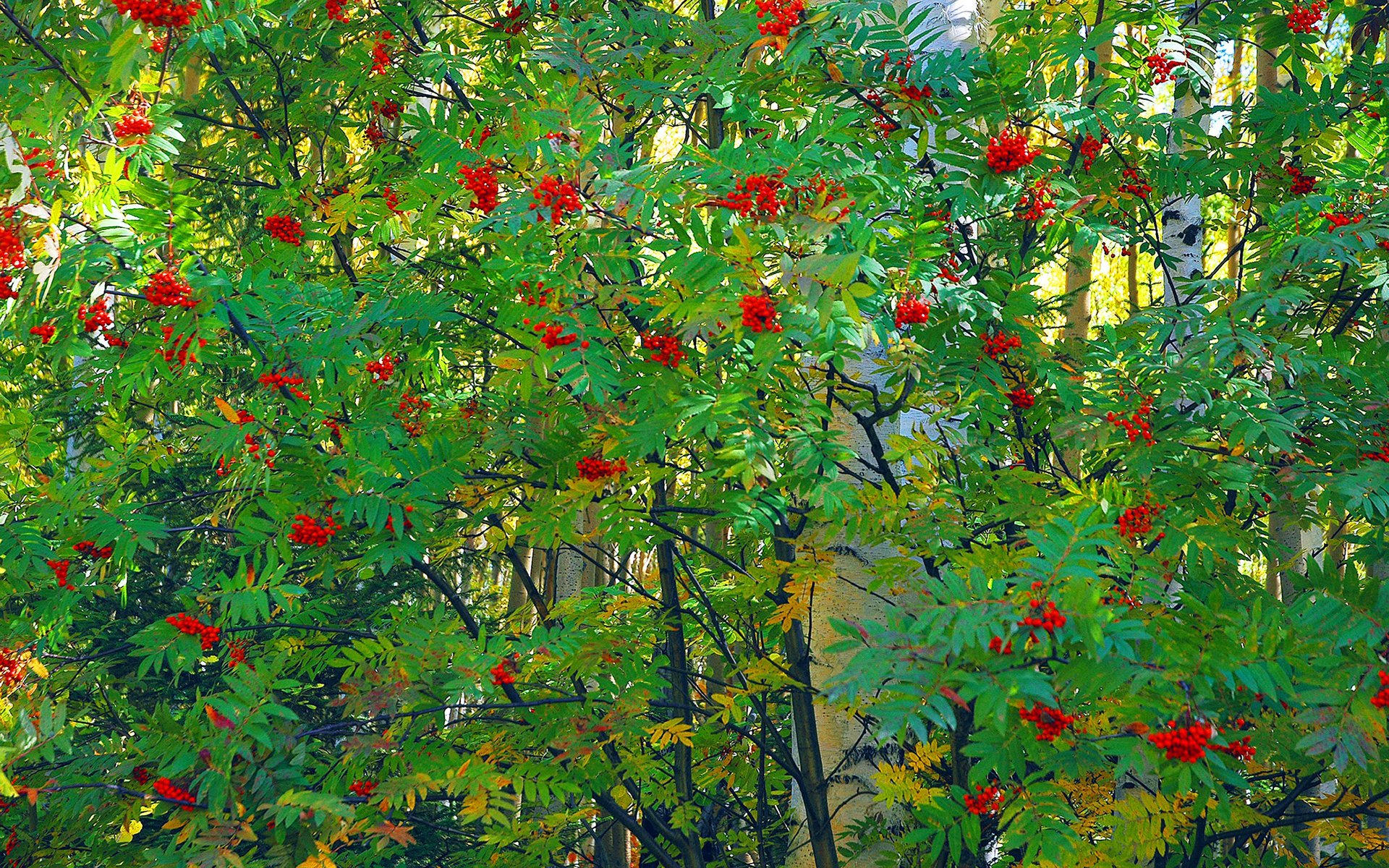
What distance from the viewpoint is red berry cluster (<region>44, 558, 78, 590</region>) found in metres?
3.44

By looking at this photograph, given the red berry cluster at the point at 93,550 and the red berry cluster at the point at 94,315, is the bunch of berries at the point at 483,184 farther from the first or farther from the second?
the red berry cluster at the point at 93,550

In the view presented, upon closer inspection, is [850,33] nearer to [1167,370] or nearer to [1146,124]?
[1146,124]

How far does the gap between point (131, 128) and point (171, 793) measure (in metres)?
1.92

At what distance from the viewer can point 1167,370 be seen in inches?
116

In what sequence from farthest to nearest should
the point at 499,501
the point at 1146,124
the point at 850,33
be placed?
1. the point at 499,501
2. the point at 1146,124
3. the point at 850,33

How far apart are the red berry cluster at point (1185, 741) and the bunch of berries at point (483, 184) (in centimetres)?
216

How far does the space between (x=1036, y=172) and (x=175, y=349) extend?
8.49 ft

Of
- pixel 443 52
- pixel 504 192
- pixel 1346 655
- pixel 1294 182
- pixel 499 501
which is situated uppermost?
pixel 443 52

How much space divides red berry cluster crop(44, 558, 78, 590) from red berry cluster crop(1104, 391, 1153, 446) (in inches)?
131

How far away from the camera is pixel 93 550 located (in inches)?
137

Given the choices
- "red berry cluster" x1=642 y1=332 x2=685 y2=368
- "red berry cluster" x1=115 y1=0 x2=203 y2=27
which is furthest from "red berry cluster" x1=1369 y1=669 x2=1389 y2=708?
"red berry cluster" x1=115 y1=0 x2=203 y2=27

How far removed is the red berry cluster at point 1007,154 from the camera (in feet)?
10.1

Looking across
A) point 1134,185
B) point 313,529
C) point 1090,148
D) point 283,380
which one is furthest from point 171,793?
point 1134,185

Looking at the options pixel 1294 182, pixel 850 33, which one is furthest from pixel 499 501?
pixel 1294 182
